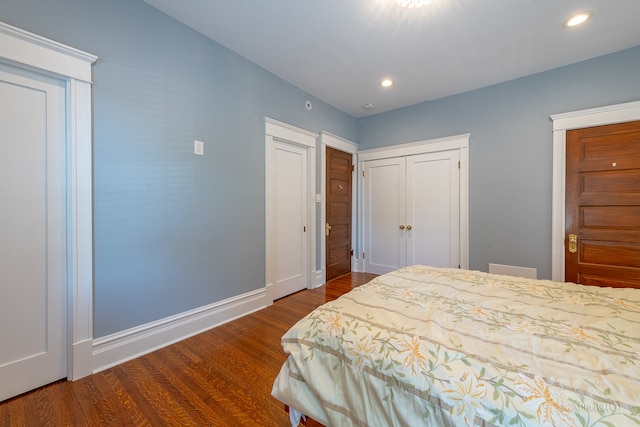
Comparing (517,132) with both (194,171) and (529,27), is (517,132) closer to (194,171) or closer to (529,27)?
(529,27)

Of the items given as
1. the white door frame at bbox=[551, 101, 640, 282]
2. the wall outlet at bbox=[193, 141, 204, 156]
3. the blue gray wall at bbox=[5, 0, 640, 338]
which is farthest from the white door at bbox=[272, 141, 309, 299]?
the white door frame at bbox=[551, 101, 640, 282]

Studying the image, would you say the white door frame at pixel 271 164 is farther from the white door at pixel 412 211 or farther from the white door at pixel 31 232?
the white door at pixel 31 232

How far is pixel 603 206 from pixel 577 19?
1805mm

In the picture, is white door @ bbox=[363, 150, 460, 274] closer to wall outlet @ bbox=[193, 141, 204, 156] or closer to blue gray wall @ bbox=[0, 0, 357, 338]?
blue gray wall @ bbox=[0, 0, 357, 338]

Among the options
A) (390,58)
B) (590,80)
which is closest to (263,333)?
(390,58)

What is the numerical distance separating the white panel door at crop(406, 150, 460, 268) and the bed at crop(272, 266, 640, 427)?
2109mm

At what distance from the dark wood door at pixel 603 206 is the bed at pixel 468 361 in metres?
1.59

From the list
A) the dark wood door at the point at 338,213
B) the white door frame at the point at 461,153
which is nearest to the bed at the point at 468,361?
the white door frame at the point at 461,153

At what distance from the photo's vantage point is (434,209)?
374cm

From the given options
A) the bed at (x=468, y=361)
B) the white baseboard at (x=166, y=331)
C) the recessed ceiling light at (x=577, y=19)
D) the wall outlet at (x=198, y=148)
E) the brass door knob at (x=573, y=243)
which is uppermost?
the recessed ceiling light at (x=577, y=19)

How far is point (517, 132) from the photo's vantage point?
122 inches

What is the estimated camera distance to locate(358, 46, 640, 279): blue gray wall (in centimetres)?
267

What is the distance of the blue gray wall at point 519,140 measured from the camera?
267 centimetres

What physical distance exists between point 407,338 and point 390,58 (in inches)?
108
